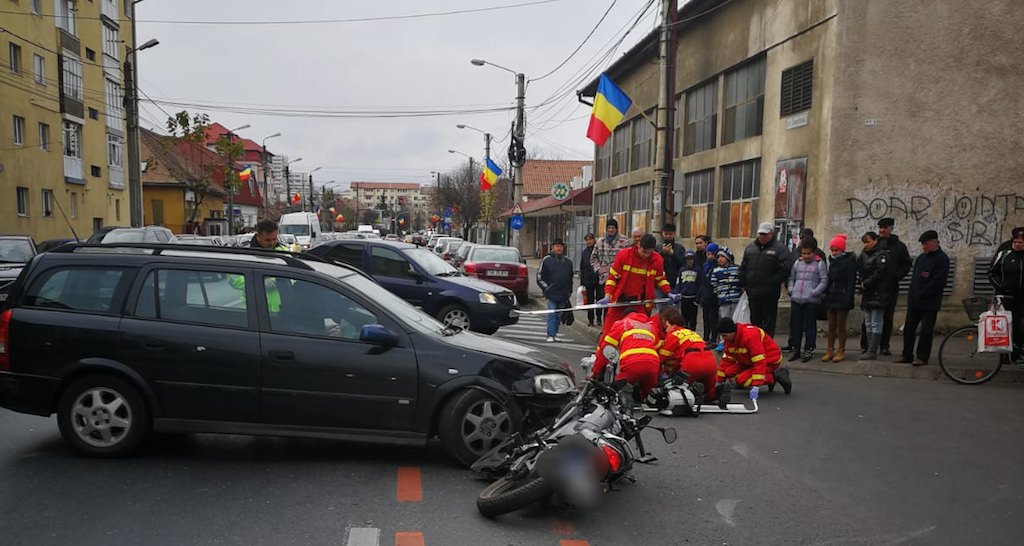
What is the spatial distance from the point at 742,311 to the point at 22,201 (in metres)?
30.4

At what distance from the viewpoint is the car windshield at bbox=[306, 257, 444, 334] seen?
5770 mm

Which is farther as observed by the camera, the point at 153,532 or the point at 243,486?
the point at 243,486

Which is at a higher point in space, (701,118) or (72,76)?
(72,76)

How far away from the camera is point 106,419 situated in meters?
5.53

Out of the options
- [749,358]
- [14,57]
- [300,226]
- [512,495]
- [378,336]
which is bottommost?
[512,495]

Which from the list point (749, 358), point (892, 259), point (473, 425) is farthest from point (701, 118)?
point (473, 425)

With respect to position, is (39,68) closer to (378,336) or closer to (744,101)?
(744,101)

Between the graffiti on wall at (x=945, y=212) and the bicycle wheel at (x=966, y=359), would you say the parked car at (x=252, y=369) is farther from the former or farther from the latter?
the graffiti on wall at (x=945, y=212)

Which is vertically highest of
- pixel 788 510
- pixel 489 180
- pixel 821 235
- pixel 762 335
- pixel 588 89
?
pixel 588 89

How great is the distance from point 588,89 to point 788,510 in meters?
26.9

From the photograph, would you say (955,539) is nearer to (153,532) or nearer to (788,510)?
(788,510)

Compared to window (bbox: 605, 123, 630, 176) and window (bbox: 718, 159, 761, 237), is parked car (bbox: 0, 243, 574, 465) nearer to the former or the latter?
window (bbox: 718, 159, 761, 237)

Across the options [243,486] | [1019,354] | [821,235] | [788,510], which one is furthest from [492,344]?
[821,235]

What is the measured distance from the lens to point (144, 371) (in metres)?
5.52
